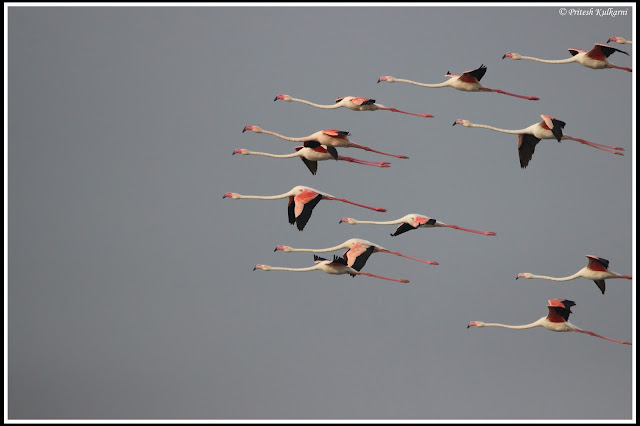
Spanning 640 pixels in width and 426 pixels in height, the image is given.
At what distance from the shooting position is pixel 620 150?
32188mm

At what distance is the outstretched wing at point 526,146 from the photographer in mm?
33281

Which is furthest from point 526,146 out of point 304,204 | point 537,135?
point 304,204

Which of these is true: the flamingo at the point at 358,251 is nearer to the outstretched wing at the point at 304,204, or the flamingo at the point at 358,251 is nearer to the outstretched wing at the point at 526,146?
the outstretched wing at the point at 304,204

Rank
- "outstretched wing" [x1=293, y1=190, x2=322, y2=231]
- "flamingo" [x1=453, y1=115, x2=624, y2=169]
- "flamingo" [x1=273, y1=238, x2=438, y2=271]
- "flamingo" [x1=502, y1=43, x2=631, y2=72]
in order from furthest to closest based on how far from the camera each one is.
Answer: "flamingo" [x1=273, y1=238, x2=438, y2=271] → "outstretched wing" [x1=293, y1=190, x2=322, y2=231] → "flamingo" [x1=502, y1=43, x2=631, y2=72] → "flamingo" [x1=453, y1=115, x2=624, y2=169]

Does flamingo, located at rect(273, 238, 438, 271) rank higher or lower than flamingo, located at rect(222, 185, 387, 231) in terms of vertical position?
lower

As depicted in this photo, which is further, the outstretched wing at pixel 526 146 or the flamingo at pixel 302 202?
the outstretched wing at pixel 526 146

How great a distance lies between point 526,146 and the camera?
33.3m

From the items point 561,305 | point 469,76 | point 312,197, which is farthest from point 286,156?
point 561,305

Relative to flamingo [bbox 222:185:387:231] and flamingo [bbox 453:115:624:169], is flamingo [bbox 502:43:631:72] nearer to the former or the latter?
flamingo [bbox 453:115:624:169]

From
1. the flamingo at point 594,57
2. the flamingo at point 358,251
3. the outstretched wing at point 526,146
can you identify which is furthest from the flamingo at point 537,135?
the flamingo at point 358,251

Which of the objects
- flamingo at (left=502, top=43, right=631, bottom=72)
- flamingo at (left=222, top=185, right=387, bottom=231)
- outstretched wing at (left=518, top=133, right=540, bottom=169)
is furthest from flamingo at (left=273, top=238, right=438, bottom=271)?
flamingo at (left=502, top=43, right=631, bottom=72)

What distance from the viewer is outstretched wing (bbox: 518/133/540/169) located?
33.3 meters

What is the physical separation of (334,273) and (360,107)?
3.47 m

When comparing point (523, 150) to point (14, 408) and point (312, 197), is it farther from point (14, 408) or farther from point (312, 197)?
point (14, 408)
